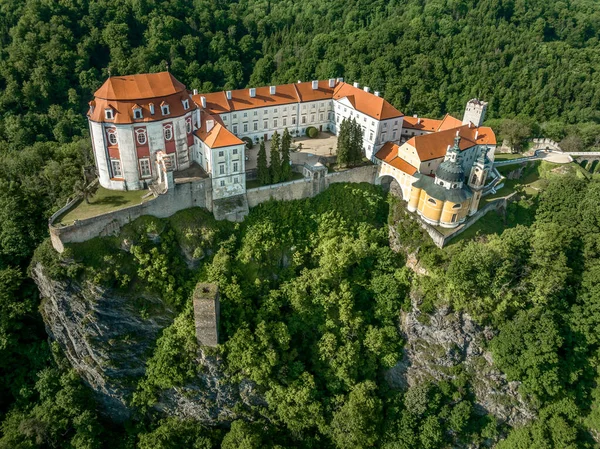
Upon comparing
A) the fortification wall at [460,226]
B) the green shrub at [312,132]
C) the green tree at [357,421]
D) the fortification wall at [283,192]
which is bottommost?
the green tree at [357,421]

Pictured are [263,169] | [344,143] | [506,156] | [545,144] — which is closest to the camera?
[263,169]

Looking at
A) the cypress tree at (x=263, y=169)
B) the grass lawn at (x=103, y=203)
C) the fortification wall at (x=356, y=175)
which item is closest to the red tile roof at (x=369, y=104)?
the fortification wall at (x=356, y=175)

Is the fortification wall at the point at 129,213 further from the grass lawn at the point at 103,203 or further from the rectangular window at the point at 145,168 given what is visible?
the rectangular window at the point at 145,168

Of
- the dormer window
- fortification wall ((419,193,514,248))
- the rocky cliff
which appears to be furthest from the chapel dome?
the dormer window

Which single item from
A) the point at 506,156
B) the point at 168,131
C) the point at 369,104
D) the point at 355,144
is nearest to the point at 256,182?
the point at 168,131

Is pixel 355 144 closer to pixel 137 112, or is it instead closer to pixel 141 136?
pixel 141 136

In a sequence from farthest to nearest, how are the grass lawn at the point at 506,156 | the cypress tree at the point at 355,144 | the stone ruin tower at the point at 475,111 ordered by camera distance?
the grass lawn at the point at 506,156 → the stone ruin tower at the point at 475,111 → the cypress tree at the point at 355,144

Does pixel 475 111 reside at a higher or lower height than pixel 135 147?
lower
